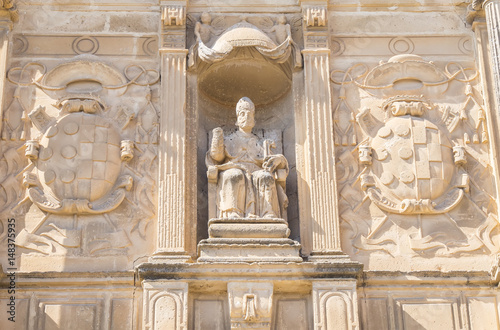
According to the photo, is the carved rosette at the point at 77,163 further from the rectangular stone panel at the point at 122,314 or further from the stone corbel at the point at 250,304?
the stone corbel at the point at 250,304

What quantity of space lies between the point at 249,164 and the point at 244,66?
5.23ft

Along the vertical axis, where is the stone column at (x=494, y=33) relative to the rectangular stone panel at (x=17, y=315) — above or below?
above

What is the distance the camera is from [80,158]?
12.5 metres

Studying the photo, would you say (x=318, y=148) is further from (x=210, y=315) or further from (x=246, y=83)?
(x=210, y=315)

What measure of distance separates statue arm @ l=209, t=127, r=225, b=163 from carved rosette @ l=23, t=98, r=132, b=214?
39.0 inches

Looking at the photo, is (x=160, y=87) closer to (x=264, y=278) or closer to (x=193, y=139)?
(x=193, y=139)

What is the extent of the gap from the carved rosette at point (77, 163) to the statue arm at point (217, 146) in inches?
39.0

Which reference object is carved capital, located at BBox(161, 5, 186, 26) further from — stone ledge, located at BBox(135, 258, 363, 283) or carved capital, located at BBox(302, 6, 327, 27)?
stone ledge, located at BBox(135, 258, 363, 283)

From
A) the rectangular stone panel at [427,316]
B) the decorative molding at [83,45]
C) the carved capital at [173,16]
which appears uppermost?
the carved capital at [173,16]

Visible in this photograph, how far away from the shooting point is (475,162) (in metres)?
12.8

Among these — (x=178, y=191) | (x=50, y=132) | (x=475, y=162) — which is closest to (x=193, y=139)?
(x=178, y=191)

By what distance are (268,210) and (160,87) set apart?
7.11 feet

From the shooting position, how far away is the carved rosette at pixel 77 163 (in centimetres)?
1231

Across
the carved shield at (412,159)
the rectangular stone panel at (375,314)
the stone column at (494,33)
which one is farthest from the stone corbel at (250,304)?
the stone column at (494,33)
